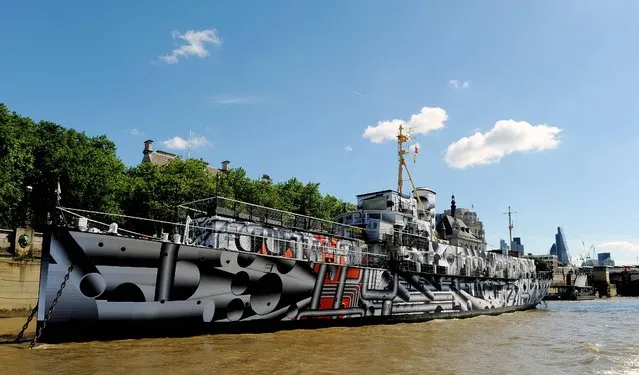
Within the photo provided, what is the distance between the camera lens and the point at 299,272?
61.1 feet

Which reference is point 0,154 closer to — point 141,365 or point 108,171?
point 108,171

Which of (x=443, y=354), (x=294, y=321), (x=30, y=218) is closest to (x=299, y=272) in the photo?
(x=294, y=321)

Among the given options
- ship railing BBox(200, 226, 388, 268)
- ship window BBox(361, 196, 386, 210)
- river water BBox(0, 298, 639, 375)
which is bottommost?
river water BBox(0, 298, 639, 375)

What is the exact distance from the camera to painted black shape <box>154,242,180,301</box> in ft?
49.2

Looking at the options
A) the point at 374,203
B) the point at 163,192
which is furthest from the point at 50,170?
the point at 374,203

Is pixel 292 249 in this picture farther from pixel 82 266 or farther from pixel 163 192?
pixel 163 192

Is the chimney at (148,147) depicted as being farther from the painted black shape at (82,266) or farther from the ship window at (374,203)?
the painted black shape at (82,266)

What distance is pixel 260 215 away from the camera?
2075 cm

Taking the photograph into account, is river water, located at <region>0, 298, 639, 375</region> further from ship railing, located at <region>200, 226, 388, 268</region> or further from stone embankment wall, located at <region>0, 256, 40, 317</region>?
stone embankment wall, located at <region>0, 256, 40, 317</region>

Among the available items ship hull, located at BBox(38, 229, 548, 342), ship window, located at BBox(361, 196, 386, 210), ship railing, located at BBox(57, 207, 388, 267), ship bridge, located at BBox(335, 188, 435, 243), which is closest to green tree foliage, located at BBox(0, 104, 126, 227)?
ship railing, located at BBox(57, 207, 388, 267)

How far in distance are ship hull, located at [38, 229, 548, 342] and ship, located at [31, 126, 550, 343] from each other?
33 mm

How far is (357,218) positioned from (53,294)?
54.3ft

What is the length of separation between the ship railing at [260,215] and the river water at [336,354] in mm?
5252

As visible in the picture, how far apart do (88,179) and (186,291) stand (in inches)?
1179
